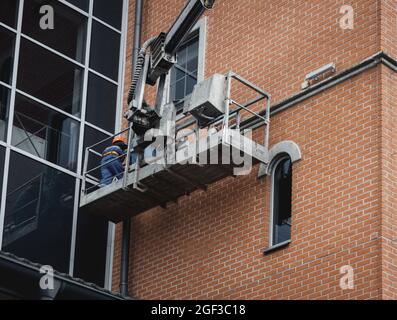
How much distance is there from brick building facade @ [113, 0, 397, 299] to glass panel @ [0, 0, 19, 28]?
389 cm

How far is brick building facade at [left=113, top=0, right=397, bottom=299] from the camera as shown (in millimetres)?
19203

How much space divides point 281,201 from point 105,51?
6.25 m

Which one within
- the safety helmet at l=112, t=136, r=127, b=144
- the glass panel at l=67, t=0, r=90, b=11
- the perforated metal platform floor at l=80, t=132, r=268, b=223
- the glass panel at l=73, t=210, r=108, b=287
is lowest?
the glass panel at l=73, t=210, r=108, b=287

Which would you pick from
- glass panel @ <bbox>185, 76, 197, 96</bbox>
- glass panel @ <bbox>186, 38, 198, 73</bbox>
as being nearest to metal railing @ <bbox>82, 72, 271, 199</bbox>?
glass panel @ <bbox>185, 76, 197, 96</bbox>

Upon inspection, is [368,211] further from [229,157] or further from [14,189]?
[14,189]

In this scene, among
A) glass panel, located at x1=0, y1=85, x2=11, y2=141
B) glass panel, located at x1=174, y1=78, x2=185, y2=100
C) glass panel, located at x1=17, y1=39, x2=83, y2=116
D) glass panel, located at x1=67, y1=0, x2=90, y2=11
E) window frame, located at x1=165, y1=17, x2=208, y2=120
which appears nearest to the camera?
glass panel, located at x1=0, y1=85, x2=11, y2=141

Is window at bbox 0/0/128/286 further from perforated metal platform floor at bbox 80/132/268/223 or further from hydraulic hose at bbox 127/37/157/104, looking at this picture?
hydraulic hose at bbox 127/37/157/104

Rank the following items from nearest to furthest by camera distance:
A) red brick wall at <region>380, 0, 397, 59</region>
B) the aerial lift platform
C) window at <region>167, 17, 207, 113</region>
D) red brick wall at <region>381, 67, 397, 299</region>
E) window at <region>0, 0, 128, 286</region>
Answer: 1. red brick wall at <region>381, 67, 397, 299</region>
2. red brick wall at <region>380, 0, 397, 59</region>
3. the aerial lift platform
4. window at <region>0, 0, 128, 286</region>
5. window at <region>167, 17, 207, 113</region>

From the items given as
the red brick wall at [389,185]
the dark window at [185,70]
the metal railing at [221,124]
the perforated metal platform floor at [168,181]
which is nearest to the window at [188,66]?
the dark window at [185,70]

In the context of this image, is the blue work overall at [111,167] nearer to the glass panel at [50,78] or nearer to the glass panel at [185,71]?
the glass panel at [50,78]

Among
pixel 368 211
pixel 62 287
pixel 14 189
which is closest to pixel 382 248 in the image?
pixel 368 211

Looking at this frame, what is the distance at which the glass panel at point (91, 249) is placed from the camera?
23203mm

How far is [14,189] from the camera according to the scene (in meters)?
22.3

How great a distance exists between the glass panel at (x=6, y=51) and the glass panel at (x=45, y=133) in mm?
610
